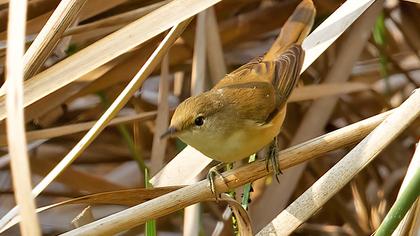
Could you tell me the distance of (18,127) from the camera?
1.25 metres

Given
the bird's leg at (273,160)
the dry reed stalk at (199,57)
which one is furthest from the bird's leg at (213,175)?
the dry reed stalk at (199,57)

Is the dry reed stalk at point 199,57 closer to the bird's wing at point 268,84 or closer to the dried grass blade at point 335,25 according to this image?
the bird's wing at point 268,84

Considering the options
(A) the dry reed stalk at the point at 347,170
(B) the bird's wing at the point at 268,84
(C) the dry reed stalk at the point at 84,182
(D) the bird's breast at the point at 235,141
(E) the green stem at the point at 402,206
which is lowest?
(E) the green stem at the point at 402,206

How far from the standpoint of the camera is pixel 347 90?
2.49 metres

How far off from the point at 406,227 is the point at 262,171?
14.2 inches

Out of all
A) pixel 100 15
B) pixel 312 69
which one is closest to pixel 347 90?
pixel 312 69

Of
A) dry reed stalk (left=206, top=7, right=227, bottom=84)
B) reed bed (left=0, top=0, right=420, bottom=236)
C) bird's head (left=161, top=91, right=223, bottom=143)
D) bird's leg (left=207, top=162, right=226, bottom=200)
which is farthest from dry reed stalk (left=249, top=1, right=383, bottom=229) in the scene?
bird's head (left=161, top=91, right=223, bottom=143)

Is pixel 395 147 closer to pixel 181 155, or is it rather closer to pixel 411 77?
pixel 411 77

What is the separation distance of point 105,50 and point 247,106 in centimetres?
44

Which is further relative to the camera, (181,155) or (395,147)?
(395,147)

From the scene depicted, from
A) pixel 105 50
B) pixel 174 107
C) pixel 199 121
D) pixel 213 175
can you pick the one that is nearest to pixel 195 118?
pixel 199 121

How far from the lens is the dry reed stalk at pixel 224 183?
142 centimetres

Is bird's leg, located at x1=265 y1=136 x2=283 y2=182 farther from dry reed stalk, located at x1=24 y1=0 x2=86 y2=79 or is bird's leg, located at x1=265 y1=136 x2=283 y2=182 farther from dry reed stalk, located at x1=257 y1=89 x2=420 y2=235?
dry reed stalk, located at x1=24 y1=0 x2=86 y2=79

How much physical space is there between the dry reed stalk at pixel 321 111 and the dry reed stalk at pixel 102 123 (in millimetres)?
899
